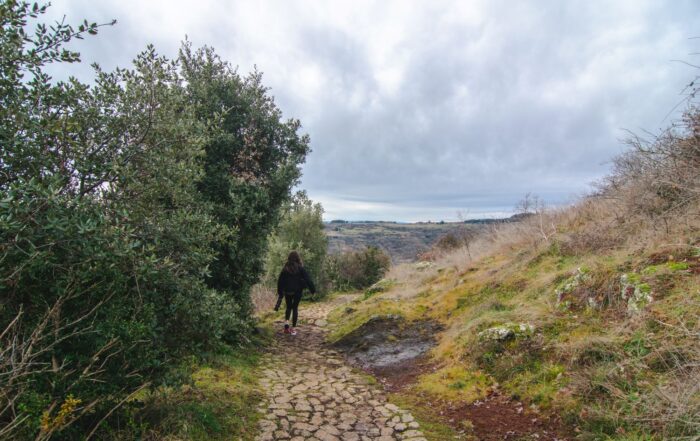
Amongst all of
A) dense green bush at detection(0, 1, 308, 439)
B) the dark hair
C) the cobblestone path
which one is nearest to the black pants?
the dark hair

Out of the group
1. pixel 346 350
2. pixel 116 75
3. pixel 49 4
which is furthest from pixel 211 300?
pixel 346 350

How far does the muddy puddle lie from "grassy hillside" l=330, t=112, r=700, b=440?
393 mm

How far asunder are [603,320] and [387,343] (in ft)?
15.9

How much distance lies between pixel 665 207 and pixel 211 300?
9.12m

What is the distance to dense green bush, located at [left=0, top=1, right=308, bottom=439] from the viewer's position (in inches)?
119

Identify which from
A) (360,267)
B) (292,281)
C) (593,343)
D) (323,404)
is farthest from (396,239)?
(593,343)

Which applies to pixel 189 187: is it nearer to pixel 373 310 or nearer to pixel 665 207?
pixel 373 310

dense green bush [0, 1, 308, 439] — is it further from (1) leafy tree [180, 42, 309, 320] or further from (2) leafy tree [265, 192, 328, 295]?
(2) leafy tree [265, 192, 328, 295]

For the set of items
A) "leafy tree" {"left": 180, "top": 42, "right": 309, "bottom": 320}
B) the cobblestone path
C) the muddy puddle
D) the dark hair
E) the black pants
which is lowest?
the cobblestone path

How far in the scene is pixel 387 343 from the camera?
941 centimetres

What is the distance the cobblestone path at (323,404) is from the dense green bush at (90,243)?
1.68 m

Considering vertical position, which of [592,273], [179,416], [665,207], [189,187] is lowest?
[179,416]

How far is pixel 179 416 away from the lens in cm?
440

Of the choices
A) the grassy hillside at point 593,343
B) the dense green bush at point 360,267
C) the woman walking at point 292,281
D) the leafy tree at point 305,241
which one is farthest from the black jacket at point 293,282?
the dense green bush at point 360,267
